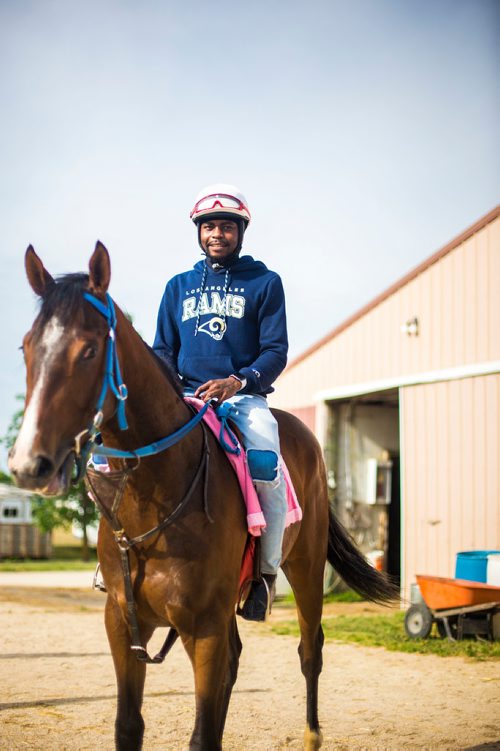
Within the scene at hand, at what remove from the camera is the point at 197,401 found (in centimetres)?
379

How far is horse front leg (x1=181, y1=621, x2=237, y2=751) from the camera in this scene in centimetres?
327

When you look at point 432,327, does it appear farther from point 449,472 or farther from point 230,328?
point 230,328

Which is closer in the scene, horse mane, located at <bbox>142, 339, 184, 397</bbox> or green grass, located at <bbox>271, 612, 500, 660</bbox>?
horse mane, located at <bbox>142, 339, 184, 397</bbox>

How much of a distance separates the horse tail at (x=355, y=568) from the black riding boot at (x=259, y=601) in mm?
1610

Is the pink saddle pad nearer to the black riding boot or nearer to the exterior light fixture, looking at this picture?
the black riding boot

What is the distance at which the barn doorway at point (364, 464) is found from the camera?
15703 mm

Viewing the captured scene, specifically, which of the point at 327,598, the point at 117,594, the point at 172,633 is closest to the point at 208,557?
the point at 117,594

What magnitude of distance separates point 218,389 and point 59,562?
28.6 meters

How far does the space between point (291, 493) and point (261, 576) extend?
53cm

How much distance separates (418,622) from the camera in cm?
943

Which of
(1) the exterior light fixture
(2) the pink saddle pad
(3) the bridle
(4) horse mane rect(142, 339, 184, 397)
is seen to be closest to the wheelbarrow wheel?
(1) the exterior light fixture

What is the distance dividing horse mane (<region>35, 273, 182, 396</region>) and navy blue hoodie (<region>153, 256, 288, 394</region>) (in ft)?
3.87

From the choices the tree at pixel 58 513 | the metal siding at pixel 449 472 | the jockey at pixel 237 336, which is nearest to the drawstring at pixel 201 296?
the jockey at pixel 237 336

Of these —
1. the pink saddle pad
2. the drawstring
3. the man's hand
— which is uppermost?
the drawstring
